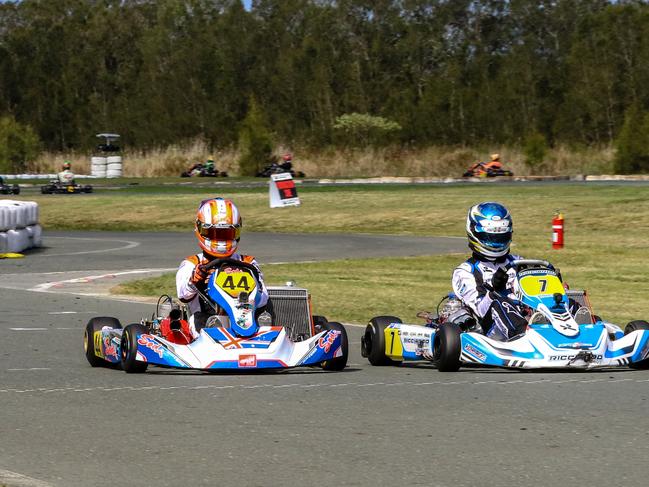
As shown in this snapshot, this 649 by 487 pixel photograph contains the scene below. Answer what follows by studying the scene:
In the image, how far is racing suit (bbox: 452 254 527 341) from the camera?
994 centimetres

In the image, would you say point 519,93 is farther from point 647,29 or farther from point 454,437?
point 454,437

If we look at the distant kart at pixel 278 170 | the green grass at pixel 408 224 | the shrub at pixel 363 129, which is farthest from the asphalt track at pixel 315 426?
the shrub at pixel 363 129

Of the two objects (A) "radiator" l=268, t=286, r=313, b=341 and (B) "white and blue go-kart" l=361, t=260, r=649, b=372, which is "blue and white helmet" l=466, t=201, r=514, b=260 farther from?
(A) "radiator" l=268, t=286, r=313, b=341

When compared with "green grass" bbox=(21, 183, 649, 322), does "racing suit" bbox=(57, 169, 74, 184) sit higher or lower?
higher

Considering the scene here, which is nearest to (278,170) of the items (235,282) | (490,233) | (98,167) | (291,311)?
(98,167)

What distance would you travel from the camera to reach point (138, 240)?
29.3 m

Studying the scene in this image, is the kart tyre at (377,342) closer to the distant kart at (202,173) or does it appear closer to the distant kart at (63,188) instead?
the distant kart at (63,188)

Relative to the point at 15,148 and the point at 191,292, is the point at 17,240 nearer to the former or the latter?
the point at 191,292

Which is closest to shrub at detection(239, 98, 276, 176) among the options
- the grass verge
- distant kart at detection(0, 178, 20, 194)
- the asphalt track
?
distant kart at detection(0, 178, 20, 194)

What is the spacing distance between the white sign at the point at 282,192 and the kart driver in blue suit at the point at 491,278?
26224mm

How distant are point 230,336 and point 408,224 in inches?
937

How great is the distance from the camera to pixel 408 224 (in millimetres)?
33156

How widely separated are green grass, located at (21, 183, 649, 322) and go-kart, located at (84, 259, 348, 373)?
4313 mm

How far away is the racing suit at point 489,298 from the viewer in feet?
32.6
